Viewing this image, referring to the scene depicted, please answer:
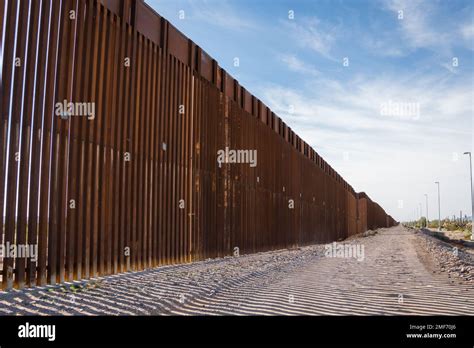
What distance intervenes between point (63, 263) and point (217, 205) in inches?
271

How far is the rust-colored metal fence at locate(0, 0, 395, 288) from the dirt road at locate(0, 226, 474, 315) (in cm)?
78

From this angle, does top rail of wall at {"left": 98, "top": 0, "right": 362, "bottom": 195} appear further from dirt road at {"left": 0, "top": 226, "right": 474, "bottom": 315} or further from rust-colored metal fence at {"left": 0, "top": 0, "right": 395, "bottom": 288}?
dirt road at {"left": 0, "top": 226, "right": 474, "bottom": 315}

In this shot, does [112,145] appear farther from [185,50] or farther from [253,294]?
[185,50]

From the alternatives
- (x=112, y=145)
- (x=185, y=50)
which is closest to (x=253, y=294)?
(x=112, y=145)

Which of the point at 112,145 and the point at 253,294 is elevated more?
the point at 112,145

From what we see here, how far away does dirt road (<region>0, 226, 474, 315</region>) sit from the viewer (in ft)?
17.5

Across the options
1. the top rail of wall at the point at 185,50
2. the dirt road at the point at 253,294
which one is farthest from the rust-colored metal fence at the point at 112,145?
the dirt road at the point at 253,294

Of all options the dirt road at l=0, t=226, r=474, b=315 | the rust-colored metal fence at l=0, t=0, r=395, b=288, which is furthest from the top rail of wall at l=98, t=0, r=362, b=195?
the dirt road at l=0, t=226, r=474, b=315

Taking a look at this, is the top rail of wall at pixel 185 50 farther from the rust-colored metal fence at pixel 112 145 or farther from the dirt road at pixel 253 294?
the dirt road at pixel 253 294

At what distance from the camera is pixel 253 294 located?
6.68 metres

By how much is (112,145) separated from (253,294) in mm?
4153
